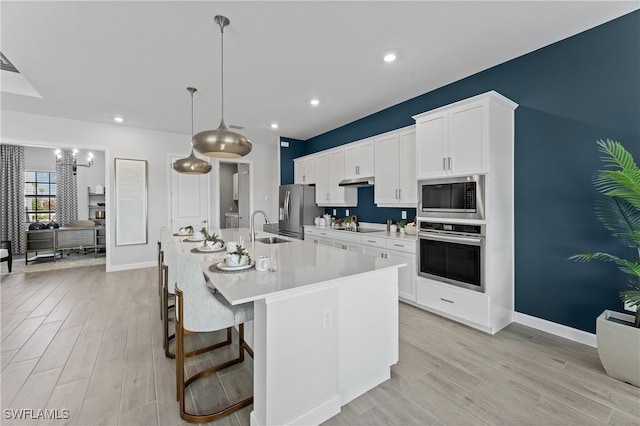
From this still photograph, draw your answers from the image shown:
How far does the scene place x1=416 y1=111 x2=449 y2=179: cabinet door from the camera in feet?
10.1

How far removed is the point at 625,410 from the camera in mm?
1726

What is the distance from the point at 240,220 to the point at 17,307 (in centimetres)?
439

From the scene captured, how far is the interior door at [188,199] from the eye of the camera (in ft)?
19.1

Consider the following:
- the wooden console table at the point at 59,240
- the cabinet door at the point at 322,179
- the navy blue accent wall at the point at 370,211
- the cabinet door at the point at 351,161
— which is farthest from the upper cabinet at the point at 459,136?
the wooden console table at the point at 59,240

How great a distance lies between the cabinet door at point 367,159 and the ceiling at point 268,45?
2.29 feet

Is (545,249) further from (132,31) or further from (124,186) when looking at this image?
(124,186)

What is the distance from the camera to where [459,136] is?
293 centimetres

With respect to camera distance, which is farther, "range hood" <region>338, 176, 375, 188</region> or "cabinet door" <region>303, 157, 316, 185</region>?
"cabinet door" <region>303, 157, 316, 185</region>

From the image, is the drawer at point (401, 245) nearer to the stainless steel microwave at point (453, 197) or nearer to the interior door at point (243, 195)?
the stainless steel microwave at point (453, 197)

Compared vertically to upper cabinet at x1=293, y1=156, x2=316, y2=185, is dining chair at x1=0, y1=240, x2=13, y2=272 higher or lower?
lower

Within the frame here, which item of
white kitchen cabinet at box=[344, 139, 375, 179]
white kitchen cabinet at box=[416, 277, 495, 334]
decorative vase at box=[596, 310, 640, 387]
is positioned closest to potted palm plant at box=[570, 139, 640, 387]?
decorative vase at box=[596, 310, 640, 387]

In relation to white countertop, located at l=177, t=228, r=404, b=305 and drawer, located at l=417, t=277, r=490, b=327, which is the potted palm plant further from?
white countertop, located at l=177, t=228, r=404, b=305

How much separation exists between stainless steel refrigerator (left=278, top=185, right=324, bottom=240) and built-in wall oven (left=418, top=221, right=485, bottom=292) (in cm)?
269

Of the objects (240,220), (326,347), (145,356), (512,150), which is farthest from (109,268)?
(512,150)
